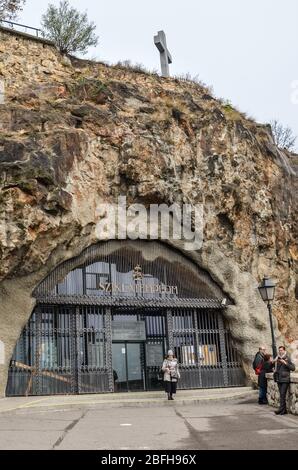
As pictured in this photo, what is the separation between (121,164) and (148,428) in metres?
9.98

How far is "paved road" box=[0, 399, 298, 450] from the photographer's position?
299 inches

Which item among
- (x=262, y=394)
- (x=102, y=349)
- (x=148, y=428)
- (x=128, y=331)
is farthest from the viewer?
(x=128, y=331)

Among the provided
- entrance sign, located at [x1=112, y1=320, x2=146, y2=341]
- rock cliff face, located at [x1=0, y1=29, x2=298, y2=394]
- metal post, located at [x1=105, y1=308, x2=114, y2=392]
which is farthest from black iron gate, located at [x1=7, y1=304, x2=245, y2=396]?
rock cliff face, located at [x1=0, y1=29, x2=298, y2=394]

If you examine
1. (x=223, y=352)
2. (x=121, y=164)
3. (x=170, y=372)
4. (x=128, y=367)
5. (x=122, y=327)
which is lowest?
(x=170, y=372)

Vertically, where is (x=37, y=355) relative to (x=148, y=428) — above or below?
above

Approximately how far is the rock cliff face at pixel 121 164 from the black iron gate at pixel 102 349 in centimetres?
176

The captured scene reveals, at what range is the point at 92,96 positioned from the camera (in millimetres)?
18312

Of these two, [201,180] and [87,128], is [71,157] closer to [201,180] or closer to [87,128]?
[87,128]

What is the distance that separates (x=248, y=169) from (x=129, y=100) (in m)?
5.32

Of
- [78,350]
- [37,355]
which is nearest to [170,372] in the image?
[78,350]

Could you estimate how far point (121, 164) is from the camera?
17.5 m

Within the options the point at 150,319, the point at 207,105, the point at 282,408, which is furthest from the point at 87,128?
the point at 282,408

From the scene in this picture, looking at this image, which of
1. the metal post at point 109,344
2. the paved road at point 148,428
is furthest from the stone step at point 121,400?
the metal post at point 109,344

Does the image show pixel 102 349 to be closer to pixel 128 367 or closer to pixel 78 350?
pixel 78 350
